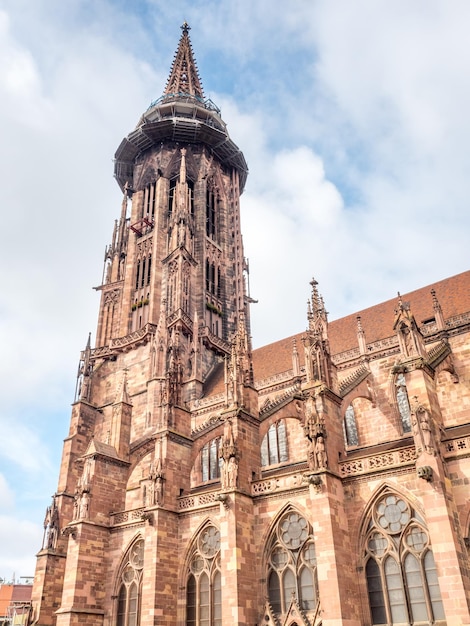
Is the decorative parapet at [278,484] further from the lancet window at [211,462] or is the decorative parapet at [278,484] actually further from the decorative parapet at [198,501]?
the lancet window at [211,462]

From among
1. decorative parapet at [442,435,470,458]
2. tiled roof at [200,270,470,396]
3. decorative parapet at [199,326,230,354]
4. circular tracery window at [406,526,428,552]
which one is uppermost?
decorative parapet at [199,326,230,354]

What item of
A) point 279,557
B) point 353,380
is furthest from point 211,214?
point 279,557

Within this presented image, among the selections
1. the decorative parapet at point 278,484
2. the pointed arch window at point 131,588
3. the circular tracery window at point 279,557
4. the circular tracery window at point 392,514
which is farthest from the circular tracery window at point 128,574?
the circular tracery window at point 392,514

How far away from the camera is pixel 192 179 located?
38.3 metres

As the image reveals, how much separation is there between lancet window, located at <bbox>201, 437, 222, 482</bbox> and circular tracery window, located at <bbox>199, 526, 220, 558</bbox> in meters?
6.52

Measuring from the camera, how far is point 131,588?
62.7ft

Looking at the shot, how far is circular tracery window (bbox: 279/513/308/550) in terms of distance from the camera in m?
15.4

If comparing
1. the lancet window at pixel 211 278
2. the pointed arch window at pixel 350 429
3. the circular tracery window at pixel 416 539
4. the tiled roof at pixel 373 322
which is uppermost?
the lancet window at pixel 211 278

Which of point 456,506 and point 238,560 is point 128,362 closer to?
point 238,560

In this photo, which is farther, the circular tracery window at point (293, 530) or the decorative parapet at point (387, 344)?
the decorative parapet at point (387, 344)

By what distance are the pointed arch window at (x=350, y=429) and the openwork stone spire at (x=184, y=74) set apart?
31533 millimetres

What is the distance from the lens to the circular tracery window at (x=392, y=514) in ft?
45.2

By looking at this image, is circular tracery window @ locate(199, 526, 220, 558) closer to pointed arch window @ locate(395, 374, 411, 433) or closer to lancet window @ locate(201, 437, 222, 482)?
lancet window @ locate(201, 437, 222, 482)

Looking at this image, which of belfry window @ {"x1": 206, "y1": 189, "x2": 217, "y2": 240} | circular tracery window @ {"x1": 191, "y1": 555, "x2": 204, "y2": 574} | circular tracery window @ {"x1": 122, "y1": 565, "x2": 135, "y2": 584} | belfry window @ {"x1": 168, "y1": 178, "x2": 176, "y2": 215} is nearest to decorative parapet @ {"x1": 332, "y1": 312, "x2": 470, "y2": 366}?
circular tracery window @ {"x1": 191, "y1": 555, "x2": 204, "y2": 574}
